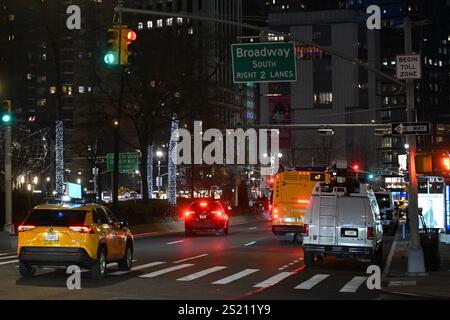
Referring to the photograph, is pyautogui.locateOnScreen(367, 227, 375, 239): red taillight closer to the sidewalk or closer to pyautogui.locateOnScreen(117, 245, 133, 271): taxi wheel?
the sidewalk

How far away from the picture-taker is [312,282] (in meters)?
17.8

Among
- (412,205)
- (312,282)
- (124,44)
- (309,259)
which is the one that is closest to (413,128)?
(412,205)

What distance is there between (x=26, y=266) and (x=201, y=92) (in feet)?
106

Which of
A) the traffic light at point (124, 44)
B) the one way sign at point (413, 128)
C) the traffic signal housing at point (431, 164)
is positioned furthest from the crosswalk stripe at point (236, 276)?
the traffic light at point (124, 44)

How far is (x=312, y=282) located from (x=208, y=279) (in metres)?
2.54

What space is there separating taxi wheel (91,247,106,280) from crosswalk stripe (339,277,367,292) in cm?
573

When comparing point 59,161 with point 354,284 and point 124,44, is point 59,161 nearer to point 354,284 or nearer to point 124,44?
point 124,44

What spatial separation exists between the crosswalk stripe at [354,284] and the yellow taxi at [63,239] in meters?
5.82

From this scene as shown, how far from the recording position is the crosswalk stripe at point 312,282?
1673 centimetres

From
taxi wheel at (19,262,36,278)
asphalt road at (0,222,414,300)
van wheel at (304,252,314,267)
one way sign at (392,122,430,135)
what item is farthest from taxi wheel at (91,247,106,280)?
one way sign at (392,122,430,135)

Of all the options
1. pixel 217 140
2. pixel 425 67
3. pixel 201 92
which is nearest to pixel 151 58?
pixel 201 92

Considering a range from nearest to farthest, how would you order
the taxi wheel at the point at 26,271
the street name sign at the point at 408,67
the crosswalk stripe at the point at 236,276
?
the crosswalk stripe at the point at 236,276 → the taxi wheel at the point at 26,271 → the street name sign at the point at 408,67

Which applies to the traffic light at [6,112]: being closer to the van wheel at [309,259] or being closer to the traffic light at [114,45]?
the traffic light at [114,45]

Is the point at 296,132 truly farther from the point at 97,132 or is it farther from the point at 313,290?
the point at 313,290
